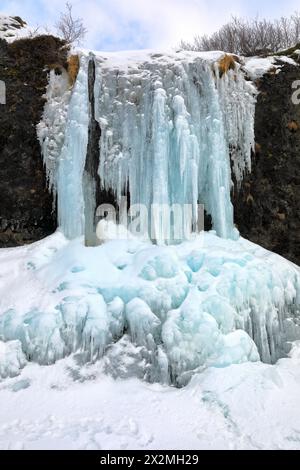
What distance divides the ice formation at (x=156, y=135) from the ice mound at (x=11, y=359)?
7.25ft

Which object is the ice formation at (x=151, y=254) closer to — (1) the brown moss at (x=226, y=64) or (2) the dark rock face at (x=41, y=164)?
(1) the brown moss at (x=226, y=64)

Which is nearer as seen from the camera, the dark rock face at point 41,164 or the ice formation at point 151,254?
the ice formation at point 151,254

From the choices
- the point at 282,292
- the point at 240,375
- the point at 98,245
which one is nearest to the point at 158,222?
the point at 98,245

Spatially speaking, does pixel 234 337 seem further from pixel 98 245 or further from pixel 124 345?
Answer: pixel 98 245

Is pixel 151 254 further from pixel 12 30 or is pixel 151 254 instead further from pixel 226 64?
pixel 12 30

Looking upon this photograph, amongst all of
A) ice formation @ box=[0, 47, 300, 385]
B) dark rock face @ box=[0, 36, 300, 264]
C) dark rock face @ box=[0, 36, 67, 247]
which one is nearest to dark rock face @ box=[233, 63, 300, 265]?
dark rock face @ box=[0, 36, 300, 264]

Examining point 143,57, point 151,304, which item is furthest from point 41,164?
point 151,304

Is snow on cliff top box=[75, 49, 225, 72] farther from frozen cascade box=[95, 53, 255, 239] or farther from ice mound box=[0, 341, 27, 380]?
ice mound box=[0, 341, 27, 380]

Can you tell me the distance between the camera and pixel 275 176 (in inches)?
308

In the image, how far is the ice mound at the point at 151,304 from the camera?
514 centimetres

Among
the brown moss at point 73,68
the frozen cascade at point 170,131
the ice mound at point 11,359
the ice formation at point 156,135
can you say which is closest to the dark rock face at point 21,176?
the ice formation at point 156,135

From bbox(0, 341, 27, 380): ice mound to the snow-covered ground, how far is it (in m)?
0.01

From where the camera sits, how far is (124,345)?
17.5 ft
